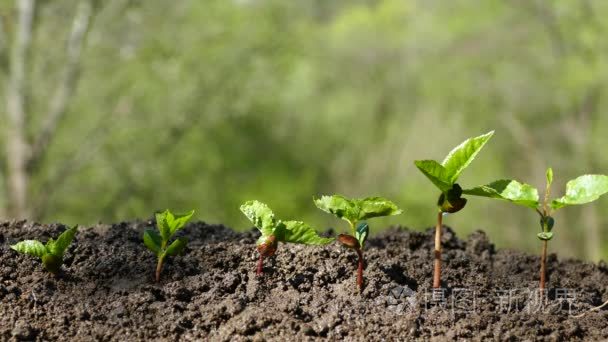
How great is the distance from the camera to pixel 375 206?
1603 millimetres

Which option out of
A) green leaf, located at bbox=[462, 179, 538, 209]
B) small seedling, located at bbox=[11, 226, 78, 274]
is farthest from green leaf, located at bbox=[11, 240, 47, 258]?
green leaf, located at bbox=[462, 179, 538, 209]

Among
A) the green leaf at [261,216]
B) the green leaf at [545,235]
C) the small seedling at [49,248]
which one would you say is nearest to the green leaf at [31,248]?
the small seedling at [49,248]

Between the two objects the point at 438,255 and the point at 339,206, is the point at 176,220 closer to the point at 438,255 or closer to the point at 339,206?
the point at 339,206

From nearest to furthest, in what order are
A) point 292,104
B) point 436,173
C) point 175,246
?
point 436,173 < point 175,246 < point 292,104

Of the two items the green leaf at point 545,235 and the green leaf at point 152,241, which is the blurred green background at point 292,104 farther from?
the green leaf at point 545,235

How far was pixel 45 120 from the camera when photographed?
1045 cm

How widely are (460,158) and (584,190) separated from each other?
326 millimetres

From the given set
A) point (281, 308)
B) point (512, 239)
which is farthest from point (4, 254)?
point (512, 239)

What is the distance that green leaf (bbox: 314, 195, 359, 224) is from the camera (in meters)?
1.61

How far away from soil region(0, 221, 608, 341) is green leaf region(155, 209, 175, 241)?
0.11 meters

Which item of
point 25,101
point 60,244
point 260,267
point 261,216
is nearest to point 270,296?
point 260,267

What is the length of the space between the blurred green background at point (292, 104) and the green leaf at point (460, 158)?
913cm

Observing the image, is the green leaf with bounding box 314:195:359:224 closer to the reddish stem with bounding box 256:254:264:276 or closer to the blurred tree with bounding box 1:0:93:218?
the reddish stem with bounding box 256:254:264:276

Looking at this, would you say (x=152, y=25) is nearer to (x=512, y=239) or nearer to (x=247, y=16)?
(x=247, y=16)
